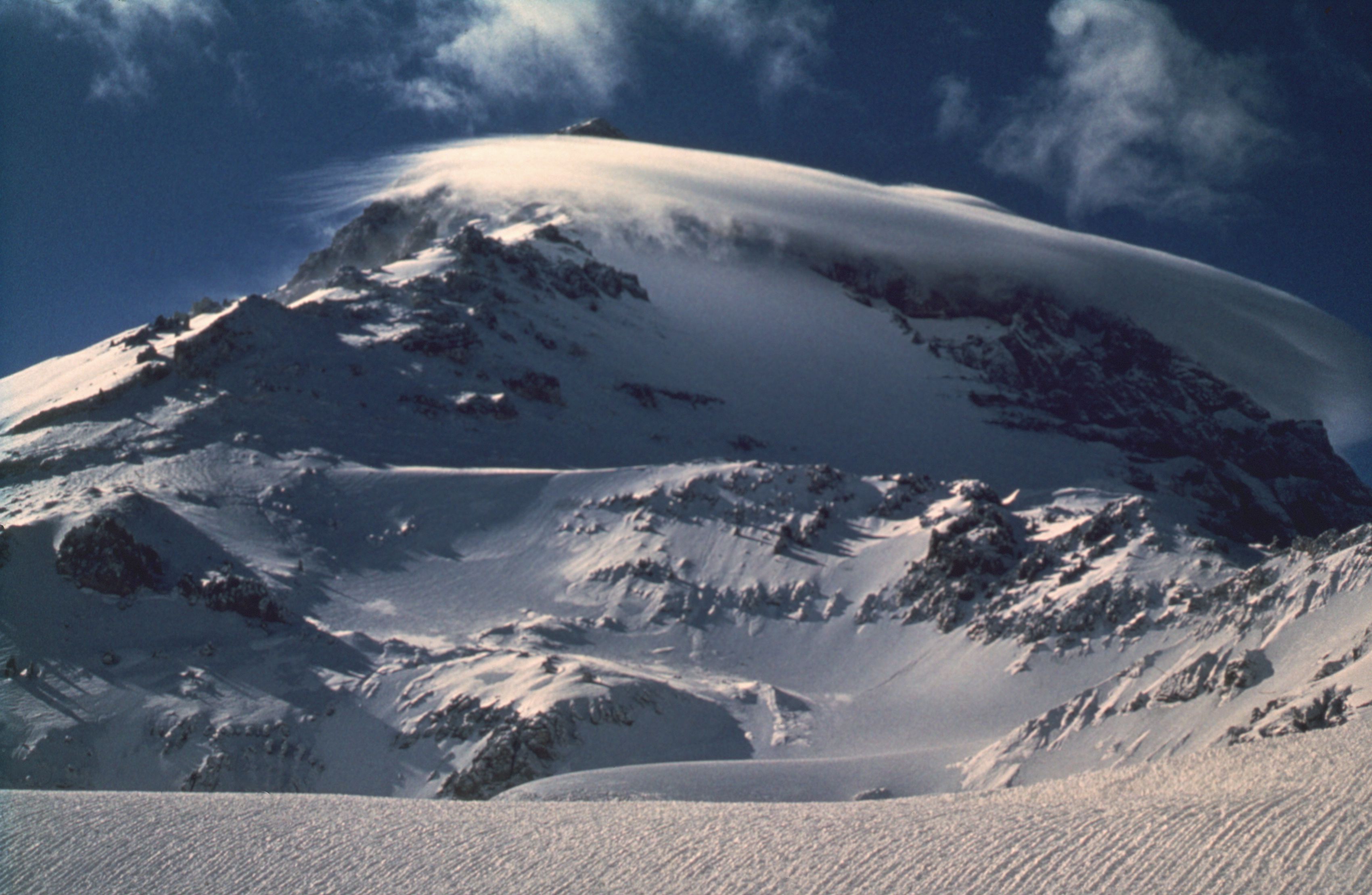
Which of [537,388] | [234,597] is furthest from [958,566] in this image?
[537,388]

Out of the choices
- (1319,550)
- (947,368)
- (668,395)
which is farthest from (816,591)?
(947,368)

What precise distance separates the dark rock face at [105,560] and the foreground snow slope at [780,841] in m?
45.7

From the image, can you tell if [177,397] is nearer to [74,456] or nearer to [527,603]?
[74,456]

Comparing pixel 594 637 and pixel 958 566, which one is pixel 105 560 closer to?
pixel 594 637

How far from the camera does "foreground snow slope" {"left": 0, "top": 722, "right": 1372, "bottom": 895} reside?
1823 cm

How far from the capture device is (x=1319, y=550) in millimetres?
50156

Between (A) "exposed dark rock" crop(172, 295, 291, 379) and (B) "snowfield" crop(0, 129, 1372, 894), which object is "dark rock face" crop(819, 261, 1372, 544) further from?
(A) "exposed dark rock" crop(172, 295, 291, 379)

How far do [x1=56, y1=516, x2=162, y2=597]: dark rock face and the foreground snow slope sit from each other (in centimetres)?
4573

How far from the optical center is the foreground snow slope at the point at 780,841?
59.8 feet

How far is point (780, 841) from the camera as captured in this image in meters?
21.0

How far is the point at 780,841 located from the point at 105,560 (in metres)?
58.9

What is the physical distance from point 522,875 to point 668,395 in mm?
110903

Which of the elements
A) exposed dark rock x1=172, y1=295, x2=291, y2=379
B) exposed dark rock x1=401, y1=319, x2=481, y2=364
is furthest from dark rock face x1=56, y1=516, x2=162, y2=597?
exposed dark rock x1=401, y1=319, x2=481, y2=364

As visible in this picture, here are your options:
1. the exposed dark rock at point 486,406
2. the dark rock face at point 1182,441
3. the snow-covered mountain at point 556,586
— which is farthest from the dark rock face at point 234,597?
the dark rock face at point 1182,441
